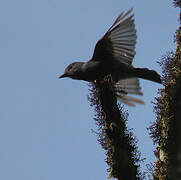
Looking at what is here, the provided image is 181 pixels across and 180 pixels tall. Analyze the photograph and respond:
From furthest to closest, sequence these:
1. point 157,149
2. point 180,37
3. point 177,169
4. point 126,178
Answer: point 180,37, point 157,149, point 126,178, point 177,169

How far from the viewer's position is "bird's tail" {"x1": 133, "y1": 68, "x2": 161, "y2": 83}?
4281mm

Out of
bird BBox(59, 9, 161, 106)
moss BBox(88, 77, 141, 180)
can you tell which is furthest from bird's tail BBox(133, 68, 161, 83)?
moss BBox(88, 77, 141, 180)

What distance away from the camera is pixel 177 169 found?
→ 2.85 meters

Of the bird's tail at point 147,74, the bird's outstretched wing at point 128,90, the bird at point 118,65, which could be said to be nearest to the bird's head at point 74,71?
the bird at point 118,65

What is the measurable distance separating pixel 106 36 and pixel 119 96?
788mm

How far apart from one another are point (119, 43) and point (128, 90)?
600 millimetres

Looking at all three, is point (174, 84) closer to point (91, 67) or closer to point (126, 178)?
point (91, 67)

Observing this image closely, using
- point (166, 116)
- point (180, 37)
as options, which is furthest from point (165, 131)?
point (180, 37)

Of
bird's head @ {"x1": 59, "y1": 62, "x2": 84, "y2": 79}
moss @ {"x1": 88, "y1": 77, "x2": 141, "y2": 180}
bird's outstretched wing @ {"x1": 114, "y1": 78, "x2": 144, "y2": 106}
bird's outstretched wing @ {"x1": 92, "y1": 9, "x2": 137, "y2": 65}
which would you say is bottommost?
moss @ {"x1": 88, "y1": 77, "x2": 141, "y2": 180}

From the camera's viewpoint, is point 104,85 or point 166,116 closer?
point 104,85

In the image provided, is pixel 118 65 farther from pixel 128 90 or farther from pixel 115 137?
pixel 115 137

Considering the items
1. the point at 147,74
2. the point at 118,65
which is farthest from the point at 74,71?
the point at 147,74

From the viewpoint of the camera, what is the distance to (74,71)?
13.9 feet

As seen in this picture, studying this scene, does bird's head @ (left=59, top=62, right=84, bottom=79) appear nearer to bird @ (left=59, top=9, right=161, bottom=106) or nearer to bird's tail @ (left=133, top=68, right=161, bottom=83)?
bird @ (left=59, top=9, right=161, bottom=106)
